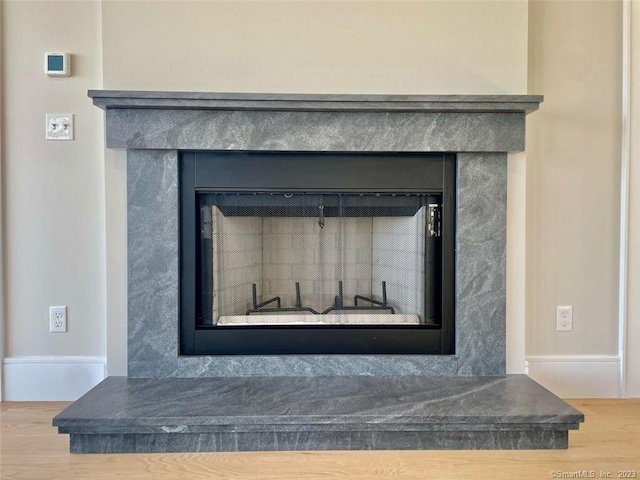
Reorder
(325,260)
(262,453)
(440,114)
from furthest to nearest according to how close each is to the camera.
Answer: (325,260)
(440,114)
(262,453)

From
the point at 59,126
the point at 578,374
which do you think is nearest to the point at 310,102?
the point at 59,126

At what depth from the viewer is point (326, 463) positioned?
4.76ft

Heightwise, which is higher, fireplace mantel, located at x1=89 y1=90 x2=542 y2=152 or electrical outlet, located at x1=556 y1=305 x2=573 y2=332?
fireplace mantel, located at x1=89 y1=90 x2=542 y2=152

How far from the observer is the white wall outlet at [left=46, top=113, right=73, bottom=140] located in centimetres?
195

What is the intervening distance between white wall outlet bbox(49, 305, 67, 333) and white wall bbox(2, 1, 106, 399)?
0.02 metres

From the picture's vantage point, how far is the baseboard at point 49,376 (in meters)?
1.98

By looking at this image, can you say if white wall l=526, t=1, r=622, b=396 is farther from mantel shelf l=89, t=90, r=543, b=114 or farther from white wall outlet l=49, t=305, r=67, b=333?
white wall outlet l=49, t=305, r=67, b=333

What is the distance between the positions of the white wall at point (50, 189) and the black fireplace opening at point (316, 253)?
0.45m

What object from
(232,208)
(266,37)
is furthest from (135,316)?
(266,37)

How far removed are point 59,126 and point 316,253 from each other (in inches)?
48.9

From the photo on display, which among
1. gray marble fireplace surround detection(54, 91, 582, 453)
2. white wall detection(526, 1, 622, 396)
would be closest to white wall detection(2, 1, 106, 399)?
gray marble fireplace surround detection(54, 91, 582, 453)

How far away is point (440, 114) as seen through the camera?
5.96 feet

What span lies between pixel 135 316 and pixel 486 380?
1.46 metres

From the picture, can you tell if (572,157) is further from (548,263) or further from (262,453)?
(262,453)
